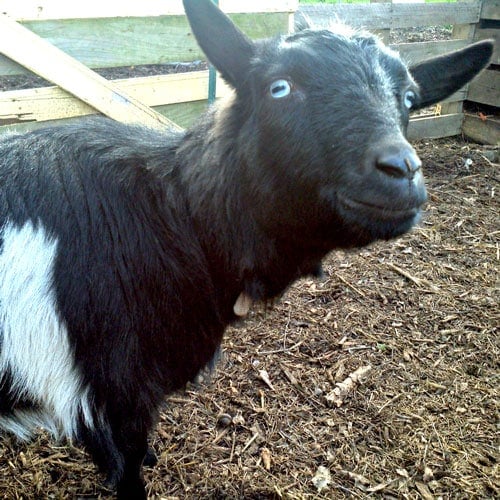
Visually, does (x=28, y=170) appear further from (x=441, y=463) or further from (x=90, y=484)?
(x=441, y=463)

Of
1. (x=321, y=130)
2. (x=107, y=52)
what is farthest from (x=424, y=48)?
(x=321, y=130)

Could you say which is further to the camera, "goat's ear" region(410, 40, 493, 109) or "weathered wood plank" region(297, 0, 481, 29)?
"weathered wood plank" region(297, 0, 481, 29)

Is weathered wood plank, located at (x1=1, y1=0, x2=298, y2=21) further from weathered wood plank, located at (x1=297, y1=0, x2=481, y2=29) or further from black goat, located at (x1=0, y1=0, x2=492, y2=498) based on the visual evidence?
black goat, located at (x1=0, y1=0, x2=492, y2=498)

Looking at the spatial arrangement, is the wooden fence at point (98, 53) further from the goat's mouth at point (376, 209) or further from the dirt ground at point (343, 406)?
the goat's mouth at point (376, 209)

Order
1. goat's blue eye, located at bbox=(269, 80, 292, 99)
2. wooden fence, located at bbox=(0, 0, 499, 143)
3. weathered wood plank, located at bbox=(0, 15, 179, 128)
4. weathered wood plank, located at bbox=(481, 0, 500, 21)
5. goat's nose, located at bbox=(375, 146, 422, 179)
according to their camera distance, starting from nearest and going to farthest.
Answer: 1. goat's nose, located at bbox=(375, 146, 422, 179)
2. goat's blue eye, located at bbox=(269, 80, 292, 99)
3. weathered wood plank, located at bbox=(0, 15, 179, 128)
4. wooden fence, located at bbox=(0, 0, 499, 143)
5. weathered wood plank, located at bbox=(481, 0, 500, 21)

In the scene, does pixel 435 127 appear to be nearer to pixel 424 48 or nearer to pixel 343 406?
pixel 424 48

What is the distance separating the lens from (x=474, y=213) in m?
5.53

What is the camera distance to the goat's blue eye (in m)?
2.06

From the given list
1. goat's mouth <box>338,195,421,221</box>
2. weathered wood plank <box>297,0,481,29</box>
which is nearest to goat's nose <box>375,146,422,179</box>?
goat's mouth <box>338,195,421,221</box>

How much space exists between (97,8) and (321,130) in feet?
10.2

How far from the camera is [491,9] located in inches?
279

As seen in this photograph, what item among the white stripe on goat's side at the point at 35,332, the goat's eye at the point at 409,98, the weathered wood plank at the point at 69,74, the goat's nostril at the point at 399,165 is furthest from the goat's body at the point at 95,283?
the weathered wood plank at the point at 69,74

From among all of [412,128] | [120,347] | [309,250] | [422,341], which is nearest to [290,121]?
[309,250]

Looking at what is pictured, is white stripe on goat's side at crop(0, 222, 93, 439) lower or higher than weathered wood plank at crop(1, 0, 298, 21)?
lower
